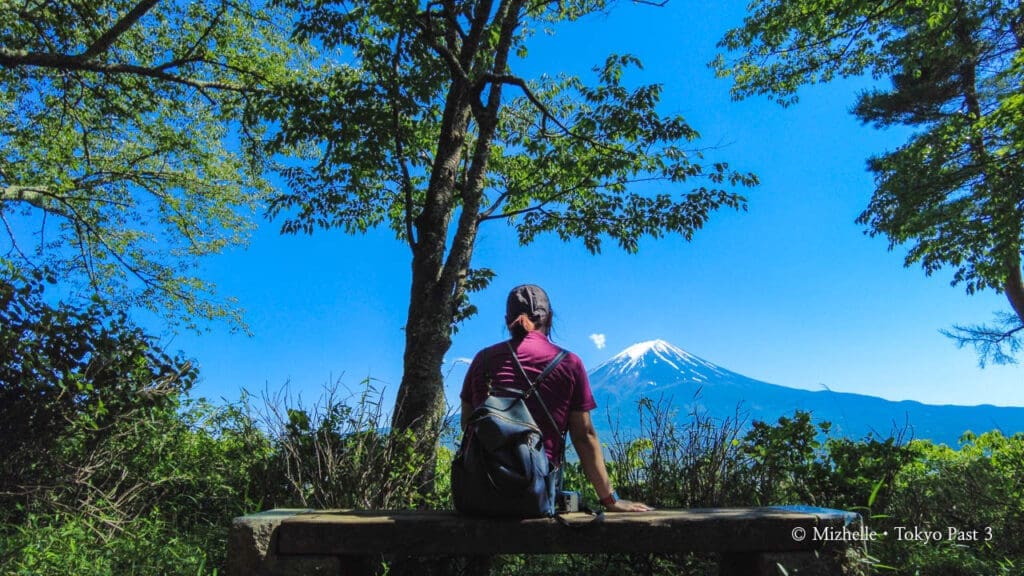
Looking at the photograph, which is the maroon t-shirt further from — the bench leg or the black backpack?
the bench leg

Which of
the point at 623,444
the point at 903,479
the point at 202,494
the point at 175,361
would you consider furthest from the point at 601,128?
the point at 202,494

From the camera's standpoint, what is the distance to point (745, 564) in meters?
2.87

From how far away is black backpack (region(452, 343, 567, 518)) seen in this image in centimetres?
248

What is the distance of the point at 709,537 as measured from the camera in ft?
8.89

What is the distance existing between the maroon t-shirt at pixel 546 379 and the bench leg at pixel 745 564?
1.04 metres

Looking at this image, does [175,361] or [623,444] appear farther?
[175,361]

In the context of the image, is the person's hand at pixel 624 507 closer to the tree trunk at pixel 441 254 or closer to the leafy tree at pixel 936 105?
the tree trunk at pixel 441 254

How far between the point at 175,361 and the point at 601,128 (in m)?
5.80

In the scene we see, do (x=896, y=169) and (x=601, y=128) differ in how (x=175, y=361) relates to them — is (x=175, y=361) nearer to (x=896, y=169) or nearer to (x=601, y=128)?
(x=601, y=128)

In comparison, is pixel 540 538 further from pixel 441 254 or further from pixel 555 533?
pixel 441 254

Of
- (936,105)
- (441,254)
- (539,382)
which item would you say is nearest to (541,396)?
(539,382)

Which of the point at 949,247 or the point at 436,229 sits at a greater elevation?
the point at 949,247

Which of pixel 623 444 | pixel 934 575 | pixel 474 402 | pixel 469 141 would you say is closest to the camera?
pixel 474 402

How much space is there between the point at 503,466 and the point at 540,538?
0.41m
